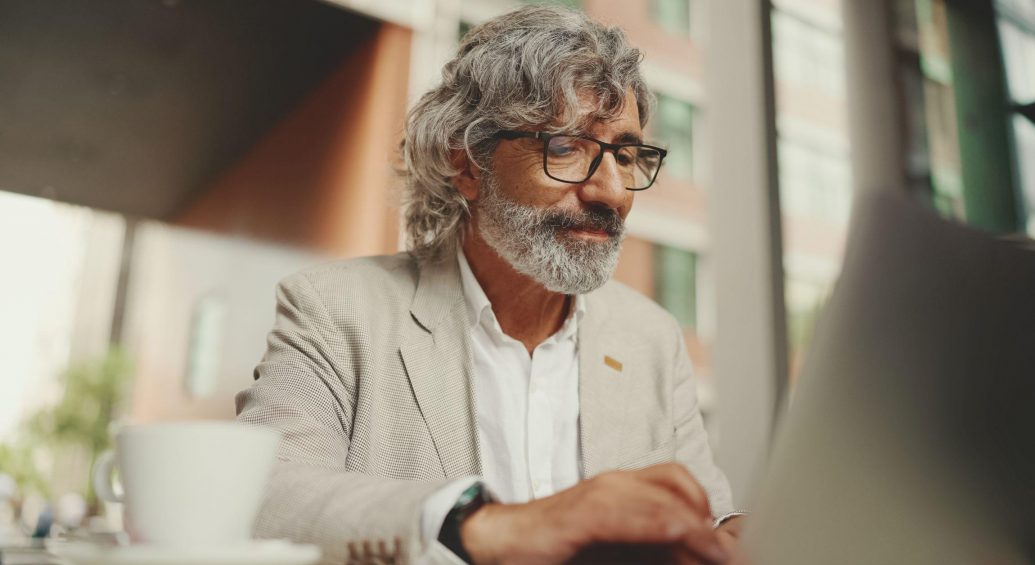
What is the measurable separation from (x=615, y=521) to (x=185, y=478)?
0.26 metres

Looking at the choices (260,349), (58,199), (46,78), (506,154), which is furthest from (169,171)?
(506,154)

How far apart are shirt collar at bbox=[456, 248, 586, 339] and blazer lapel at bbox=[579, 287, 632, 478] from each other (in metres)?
0.02

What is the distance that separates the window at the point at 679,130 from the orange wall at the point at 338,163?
3.16 metres

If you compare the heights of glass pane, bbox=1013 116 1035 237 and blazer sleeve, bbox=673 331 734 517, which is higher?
glass pane, bbox=1013 116 1035 237

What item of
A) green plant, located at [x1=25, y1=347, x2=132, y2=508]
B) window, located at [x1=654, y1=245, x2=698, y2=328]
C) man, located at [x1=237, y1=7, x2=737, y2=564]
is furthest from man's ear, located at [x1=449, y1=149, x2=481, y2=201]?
green plant, located at [x1=25, y1=347, x2=132, y2=508]

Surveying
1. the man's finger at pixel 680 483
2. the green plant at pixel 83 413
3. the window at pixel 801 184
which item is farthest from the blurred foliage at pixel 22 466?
the man's finger at pixel 680 483

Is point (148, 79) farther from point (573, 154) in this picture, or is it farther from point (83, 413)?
point (83, 413)

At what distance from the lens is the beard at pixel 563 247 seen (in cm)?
123

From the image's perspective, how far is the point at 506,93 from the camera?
131 centimetres

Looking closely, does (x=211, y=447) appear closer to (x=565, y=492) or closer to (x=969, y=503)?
(x=565, y=492)

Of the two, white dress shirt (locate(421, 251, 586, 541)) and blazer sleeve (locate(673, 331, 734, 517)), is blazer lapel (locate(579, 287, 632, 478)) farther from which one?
blazer sleeve (locate(673, 331, 734, 517))

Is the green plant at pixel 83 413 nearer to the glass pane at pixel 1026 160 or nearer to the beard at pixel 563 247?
the beard at pixel 563 247

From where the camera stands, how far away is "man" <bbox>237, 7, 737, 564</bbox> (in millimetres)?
1086

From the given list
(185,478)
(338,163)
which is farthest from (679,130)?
(185,478)
